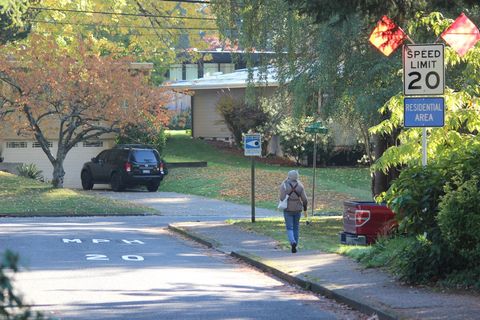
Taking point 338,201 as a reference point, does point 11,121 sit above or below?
above

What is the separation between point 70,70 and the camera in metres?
36.7

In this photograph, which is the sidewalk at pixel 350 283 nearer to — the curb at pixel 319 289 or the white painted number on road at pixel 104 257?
the curb at pixel 319 289

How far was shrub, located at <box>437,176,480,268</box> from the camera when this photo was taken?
475 inches

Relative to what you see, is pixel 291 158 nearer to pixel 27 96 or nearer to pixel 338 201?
pixel 338 201

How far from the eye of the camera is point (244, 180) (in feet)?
141

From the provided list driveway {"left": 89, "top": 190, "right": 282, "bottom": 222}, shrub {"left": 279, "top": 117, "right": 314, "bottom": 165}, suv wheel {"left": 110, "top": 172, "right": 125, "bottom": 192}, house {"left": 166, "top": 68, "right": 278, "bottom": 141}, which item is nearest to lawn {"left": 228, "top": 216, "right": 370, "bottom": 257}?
driveway {"left": 89, "top": 190, "right": 282, "bottom": 222}

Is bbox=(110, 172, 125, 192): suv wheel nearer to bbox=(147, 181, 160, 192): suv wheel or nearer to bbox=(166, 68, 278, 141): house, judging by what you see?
bbox=(147, 181, 160, 192): suv wheel

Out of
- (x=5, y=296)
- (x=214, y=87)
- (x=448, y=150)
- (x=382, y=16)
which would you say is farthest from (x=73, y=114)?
(x=5, y=296)

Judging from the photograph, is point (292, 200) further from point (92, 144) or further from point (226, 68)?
point (226, 68)

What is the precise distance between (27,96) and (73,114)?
196 cm

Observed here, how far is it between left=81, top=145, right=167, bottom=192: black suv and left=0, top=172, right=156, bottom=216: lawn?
5.01 meters

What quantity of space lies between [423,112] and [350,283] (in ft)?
9.11

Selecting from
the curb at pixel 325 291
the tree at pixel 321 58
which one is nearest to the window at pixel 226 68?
the tree at pixel 321 58

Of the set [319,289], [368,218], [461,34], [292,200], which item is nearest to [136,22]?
[292,200]
